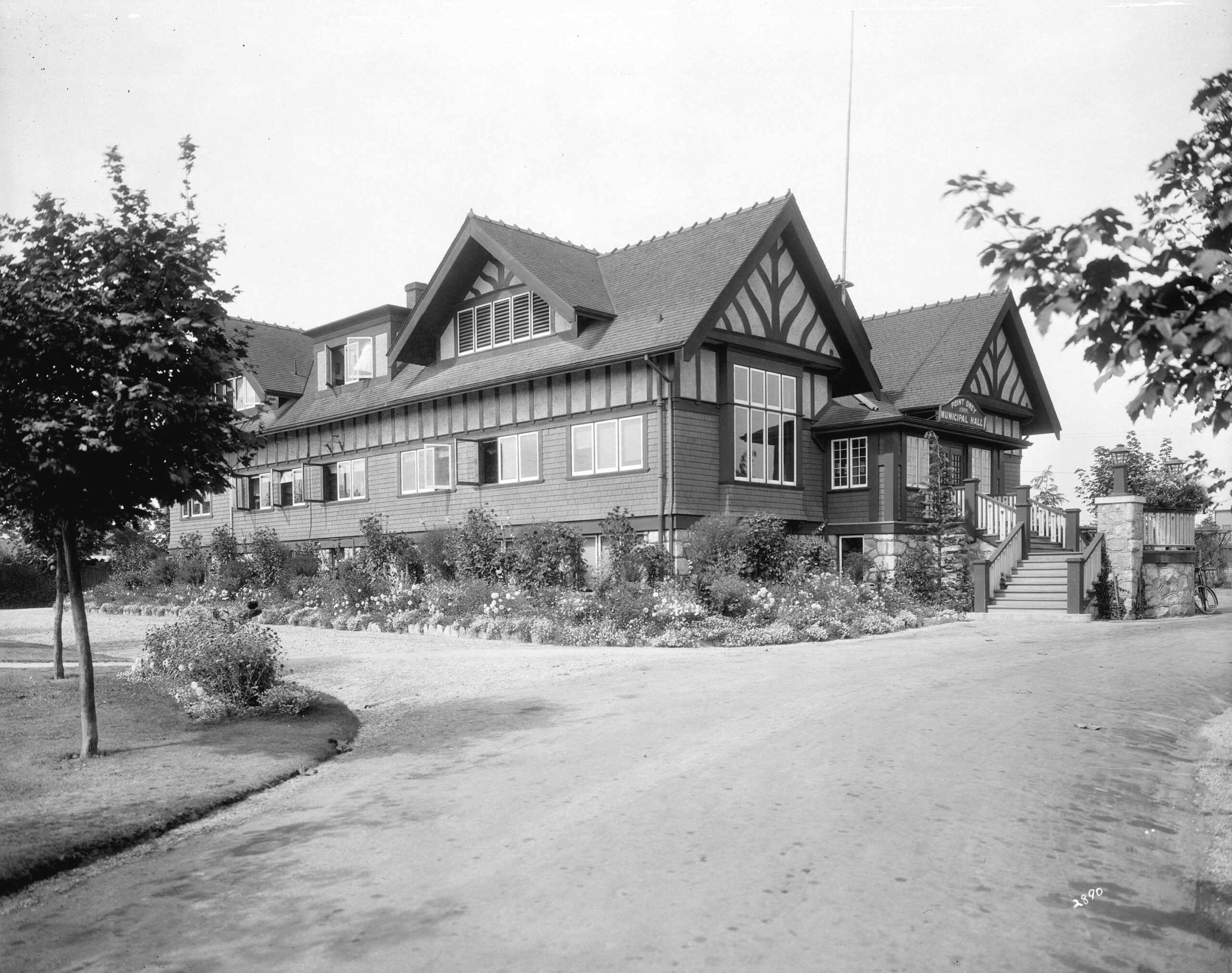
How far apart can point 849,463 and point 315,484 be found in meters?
16.9

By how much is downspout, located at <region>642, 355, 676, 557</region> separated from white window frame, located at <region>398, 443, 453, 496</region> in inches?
285

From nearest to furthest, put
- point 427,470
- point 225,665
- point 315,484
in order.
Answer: point 225,665
point 427,470
point 315,484

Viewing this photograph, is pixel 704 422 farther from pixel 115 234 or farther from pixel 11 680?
pixel 115 234

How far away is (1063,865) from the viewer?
6188 mm

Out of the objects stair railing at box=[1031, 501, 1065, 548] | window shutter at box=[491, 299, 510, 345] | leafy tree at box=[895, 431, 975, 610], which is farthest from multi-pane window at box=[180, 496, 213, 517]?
stair railing at box=[1031, 501, 1065, 548]

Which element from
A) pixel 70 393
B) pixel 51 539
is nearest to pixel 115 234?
pixel 70 393

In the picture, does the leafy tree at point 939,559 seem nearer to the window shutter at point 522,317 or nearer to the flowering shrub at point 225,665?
the window shutter at point 522,317

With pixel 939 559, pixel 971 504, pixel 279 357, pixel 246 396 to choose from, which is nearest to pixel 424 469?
pixel 246 396

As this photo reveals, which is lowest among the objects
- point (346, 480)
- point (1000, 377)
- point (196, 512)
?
point (196, 512)

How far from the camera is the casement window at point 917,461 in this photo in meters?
27.8

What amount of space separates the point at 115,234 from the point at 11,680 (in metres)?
7.81

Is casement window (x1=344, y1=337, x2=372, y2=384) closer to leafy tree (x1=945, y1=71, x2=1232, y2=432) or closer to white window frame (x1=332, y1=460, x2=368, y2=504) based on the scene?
white window frame (x1=332, y1=460, x2=368, y2=504)

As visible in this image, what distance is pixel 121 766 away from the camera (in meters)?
8.93

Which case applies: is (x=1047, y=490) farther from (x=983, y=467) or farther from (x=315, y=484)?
(x=315, y=484)
